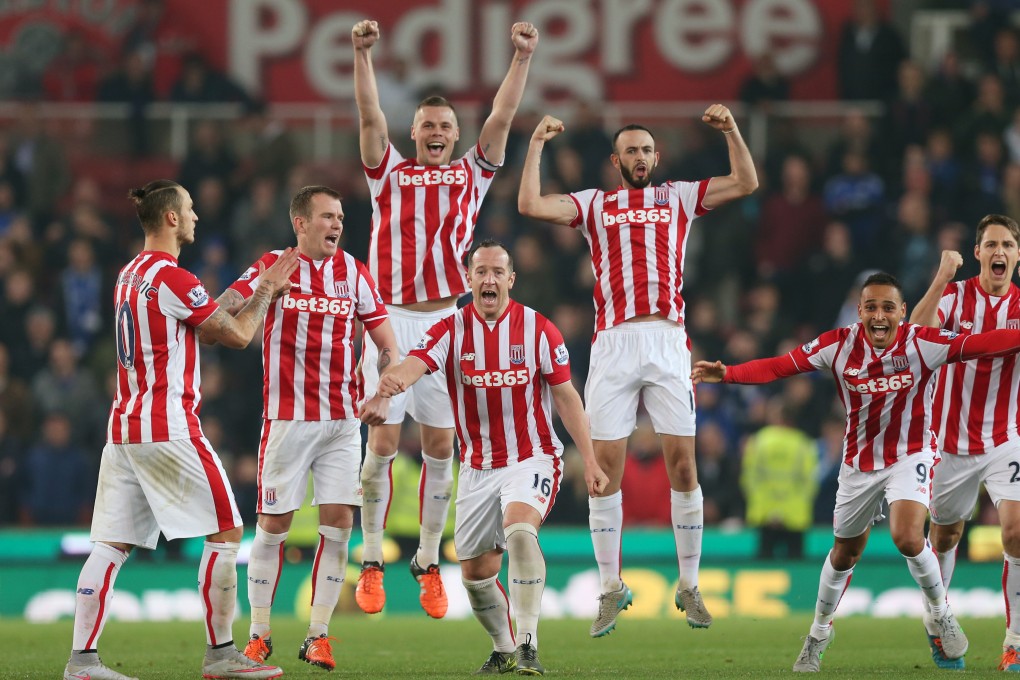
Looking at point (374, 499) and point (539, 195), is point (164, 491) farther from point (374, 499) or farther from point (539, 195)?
point (539, 195)

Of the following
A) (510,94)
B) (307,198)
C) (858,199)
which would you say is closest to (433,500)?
(307,198)

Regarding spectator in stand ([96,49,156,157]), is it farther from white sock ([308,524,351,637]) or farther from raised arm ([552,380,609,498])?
raised arm ([552,380,609,498])

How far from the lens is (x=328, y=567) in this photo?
10.2m

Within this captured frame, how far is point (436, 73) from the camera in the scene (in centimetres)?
2119

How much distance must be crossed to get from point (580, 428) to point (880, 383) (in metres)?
2.05

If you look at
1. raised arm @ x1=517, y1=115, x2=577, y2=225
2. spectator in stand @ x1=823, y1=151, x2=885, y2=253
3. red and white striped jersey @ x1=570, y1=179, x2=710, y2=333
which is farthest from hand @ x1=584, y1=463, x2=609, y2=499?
spectator in stand @ x1=823, y1=151, x2=885, y2=253

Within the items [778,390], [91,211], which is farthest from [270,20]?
[778,390]

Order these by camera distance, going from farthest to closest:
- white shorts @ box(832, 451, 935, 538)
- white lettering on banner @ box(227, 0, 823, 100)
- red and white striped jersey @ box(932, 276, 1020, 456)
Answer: white lettering on banner @ box(227, 0, 823, 100)
red and white striped jersey @ box(932, 276, 1020, 456)
white shorts @ box(832, 451, 935, 538)

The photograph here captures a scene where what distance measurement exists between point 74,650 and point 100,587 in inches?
14.8

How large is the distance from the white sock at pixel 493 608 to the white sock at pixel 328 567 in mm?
1206

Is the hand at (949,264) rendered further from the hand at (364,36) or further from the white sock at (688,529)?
the hand at (364,36)

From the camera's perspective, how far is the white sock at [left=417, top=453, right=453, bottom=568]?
36.0ft

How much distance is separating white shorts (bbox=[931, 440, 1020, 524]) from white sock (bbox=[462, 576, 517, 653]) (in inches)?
123

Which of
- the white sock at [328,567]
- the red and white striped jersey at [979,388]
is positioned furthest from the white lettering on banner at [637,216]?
the white sock at [328,567]
